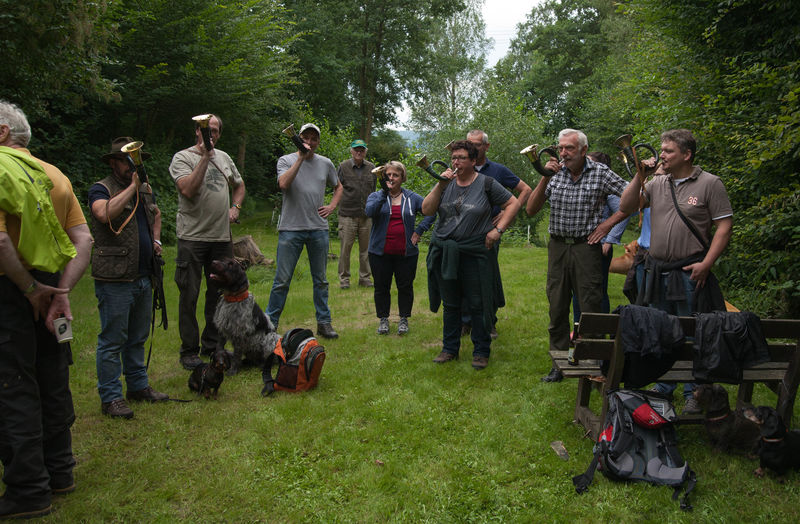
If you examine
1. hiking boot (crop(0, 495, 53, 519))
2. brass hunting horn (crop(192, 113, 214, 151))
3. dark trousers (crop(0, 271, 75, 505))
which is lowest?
hiking boot (crop(0, 495, 53, 519))

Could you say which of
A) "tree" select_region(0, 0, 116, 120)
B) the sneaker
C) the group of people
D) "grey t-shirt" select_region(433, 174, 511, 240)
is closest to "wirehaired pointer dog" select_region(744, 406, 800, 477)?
the group of people

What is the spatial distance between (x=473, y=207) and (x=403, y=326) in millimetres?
2038

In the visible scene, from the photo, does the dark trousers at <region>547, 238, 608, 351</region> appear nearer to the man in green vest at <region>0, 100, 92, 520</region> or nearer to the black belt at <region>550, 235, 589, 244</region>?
the black belt at <region>550, 235, 589, 244</region>

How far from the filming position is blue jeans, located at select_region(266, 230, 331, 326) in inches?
223

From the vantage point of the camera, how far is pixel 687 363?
369cm

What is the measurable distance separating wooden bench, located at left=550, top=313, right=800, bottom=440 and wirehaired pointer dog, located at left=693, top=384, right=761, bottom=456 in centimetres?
10

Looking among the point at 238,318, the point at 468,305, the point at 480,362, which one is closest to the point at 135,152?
the point at 238,318

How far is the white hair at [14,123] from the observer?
2758 mm

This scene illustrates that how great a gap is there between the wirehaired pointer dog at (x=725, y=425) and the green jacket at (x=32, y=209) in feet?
13.3

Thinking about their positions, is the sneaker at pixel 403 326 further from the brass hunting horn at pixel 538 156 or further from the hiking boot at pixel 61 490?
the hiking boot at pixel 61 490

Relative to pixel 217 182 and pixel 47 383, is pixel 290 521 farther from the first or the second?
pixel 217 182

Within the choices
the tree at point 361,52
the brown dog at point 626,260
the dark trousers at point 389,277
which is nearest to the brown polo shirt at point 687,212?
the brown dog at point 626,260

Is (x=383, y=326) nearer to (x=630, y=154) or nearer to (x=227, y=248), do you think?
(x=227, y=248)

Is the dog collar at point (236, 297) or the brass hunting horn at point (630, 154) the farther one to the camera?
the dog collar at point (236, 297)
